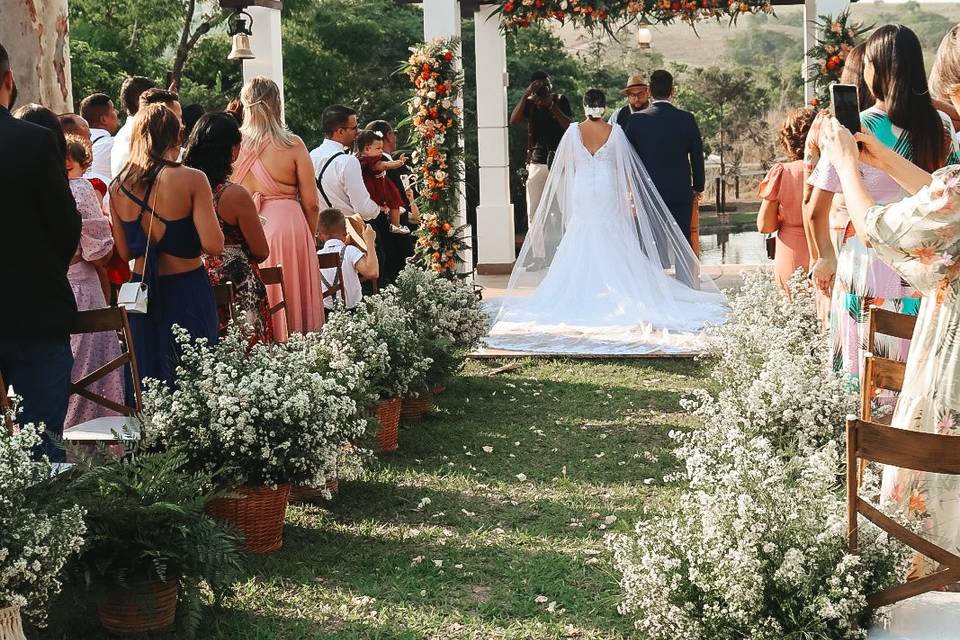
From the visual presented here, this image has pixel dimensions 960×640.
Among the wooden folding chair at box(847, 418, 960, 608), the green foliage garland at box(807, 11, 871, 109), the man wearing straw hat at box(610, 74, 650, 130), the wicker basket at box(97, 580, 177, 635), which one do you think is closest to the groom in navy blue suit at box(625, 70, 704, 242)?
the man wearing straw hat at box(610, 74, 650, 130)

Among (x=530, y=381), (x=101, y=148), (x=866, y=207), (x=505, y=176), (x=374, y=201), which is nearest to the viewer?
(x=866, y=207)

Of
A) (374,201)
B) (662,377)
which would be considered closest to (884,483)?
(662,377)

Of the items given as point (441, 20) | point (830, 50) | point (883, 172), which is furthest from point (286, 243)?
point (830, 50)

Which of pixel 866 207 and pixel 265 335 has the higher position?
pixel 866 207

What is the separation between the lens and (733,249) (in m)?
21.5

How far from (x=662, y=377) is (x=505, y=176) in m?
6.82

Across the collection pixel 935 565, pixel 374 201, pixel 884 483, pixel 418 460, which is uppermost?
pixel 374 201

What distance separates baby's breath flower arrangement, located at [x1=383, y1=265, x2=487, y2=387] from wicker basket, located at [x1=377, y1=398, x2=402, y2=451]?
865 mm

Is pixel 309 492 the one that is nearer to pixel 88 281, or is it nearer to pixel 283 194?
pixel 88 281

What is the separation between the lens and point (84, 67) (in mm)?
27422

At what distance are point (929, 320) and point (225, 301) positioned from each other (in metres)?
3.55

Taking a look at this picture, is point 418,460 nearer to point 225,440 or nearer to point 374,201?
point 225,440

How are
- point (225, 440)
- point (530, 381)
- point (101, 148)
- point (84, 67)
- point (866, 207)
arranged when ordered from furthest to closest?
1. point (84, 67)
2. point (530, 381)
3. point (101, 148)
4. point (225, 440)
5. point (866, 207)

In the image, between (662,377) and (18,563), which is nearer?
(18,563)
